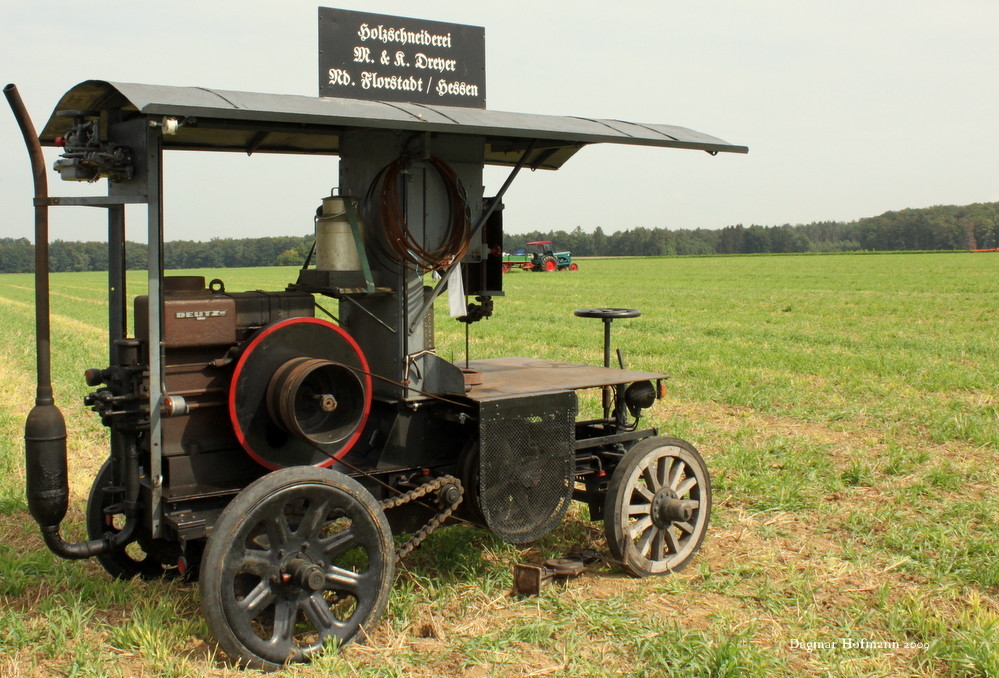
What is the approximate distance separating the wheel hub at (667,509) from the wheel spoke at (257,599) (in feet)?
7.86

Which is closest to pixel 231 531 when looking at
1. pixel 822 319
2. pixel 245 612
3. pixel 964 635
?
pixel 245 612

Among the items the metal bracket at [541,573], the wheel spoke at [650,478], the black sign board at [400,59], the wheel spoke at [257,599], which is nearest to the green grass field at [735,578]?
the metal bracket at [541,573]

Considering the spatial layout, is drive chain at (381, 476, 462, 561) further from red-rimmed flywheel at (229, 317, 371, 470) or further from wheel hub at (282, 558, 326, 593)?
wheel hub at (282, 558, 326, 593)

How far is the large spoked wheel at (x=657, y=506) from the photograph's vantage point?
18.2 ft

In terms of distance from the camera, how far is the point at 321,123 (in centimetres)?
426

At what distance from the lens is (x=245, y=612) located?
4.19 metres

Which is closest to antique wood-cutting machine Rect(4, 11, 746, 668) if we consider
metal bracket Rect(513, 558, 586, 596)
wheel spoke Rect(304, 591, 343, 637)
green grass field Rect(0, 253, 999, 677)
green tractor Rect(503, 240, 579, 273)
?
wheel spoke Rect(304, 591, 343, 637)

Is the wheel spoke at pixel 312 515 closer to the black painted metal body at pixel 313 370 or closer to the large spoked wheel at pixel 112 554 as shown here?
the black painted metal body at pixel 313 370

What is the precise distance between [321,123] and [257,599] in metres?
2.13

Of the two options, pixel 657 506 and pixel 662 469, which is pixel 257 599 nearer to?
pixel 657 506

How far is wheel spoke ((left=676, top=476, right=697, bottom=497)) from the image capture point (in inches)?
231

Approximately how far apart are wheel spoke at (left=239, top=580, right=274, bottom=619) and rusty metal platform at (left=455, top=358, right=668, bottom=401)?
1522 millimetres

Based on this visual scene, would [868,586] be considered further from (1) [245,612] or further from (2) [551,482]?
(1) [245,612]

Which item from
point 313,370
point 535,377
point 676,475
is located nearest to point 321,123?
point 313,370
